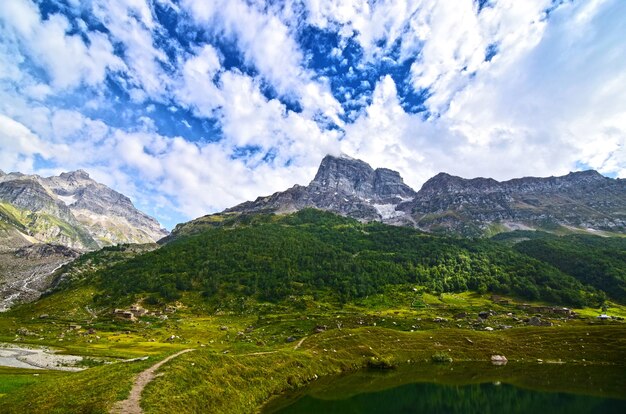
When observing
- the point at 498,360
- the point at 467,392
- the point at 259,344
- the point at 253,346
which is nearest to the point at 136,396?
the point at 467,392

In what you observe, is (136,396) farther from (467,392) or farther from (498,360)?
(498,360)

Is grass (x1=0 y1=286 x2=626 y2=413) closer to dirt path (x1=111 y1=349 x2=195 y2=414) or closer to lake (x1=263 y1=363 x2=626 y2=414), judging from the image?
dirt path (x1=111 y1=349 x2=195 y2=414)

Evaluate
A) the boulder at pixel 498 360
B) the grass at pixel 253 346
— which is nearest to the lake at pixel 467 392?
the grass at pixel 253 346

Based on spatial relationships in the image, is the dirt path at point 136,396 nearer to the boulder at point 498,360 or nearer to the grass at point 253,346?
the grass at point 253,346

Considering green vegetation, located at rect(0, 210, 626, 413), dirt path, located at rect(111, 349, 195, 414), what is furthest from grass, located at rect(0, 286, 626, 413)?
dirt path, located at rect(111, 349, 195, 414)

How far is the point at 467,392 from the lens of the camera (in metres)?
57.7

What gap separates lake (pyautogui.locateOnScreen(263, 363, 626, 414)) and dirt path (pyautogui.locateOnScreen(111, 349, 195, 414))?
626 inches

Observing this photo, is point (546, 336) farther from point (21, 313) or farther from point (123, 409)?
point (21, 313)

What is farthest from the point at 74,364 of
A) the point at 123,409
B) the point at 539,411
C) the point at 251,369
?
the point at 539,411

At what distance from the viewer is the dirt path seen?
32091 millimetres

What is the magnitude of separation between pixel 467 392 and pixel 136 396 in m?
51.2

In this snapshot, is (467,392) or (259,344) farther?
(259,344)

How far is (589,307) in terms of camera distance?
188500mm

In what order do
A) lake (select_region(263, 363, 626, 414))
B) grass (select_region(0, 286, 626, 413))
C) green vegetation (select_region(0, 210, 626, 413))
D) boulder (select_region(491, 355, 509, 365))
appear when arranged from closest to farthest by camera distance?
grass (select_region(0, 286, 626, 413)) → green vegetation (select_region(0, 210, 626, 413)) → lake (select_region(263, 363, 626, 414)) → boulder (select_region(491, 355, 509, 365))
